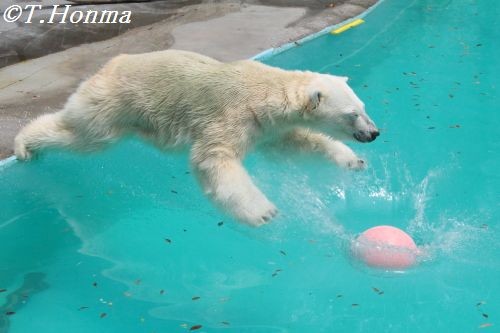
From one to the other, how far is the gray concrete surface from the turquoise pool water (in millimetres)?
640

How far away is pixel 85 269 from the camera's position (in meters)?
3.47

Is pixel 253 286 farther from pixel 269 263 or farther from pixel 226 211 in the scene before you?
pixel 226 211

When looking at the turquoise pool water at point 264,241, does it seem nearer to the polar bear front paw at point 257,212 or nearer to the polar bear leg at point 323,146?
the polar bear leg at point 323,146

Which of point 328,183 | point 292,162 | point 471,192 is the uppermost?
point 292,162

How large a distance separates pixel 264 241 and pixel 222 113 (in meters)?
0.80

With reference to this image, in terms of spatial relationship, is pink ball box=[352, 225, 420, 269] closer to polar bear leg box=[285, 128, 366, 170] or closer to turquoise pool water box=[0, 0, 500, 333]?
turquoise pool water box=[0, 0, 500, 333]

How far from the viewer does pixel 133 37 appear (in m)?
6.16

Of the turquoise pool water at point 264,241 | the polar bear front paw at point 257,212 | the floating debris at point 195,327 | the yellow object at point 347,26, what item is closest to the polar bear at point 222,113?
the polar bear front paw at point 257,212

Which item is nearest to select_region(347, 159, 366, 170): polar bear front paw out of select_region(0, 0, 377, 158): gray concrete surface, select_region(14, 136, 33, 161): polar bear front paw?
select_region(14, 136, 33, 161): polar bear front paw

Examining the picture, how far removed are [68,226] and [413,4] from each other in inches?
203

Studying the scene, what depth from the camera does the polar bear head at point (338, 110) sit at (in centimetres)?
313

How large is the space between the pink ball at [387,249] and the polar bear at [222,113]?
0.36 meters

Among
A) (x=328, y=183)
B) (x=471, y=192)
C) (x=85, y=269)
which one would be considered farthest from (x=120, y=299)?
(x=471, y=192)

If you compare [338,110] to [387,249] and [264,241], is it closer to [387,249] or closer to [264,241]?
[387,249]
